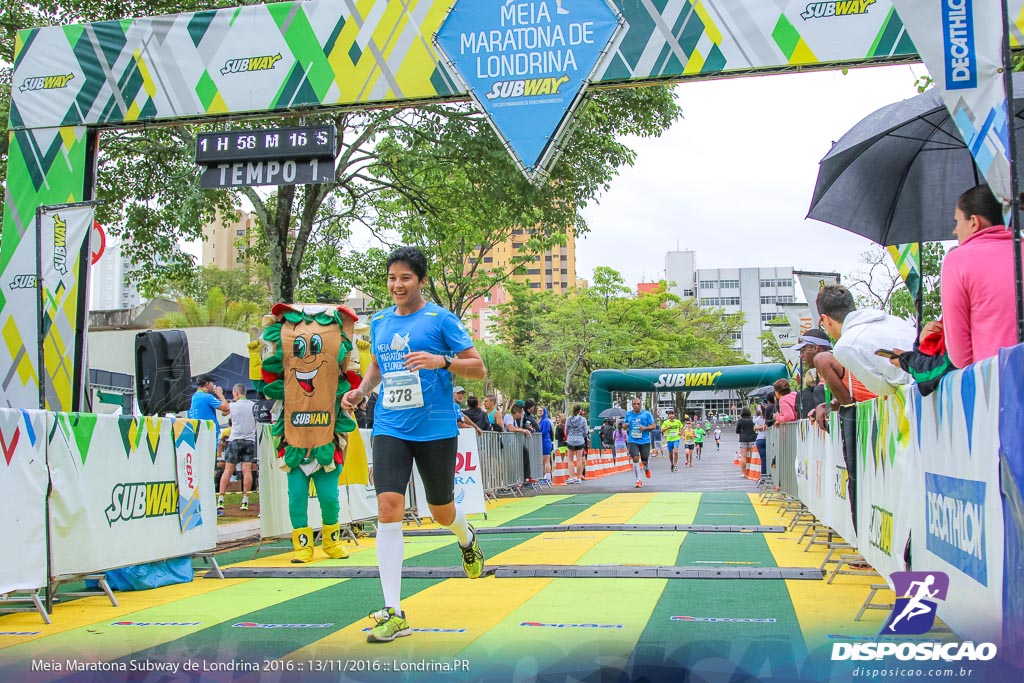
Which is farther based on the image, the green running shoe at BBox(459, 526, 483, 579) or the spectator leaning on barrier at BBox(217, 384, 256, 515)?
the spectator leaning on barrier at BBox(217, 384, 256, 515)

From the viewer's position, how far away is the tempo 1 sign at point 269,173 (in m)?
10.0

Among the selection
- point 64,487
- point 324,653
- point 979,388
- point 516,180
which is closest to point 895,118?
point 979,388

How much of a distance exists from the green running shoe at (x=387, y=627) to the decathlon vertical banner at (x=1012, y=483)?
2.72 meters

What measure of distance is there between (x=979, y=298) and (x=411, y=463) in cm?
301

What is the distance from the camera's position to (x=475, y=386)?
206 ft

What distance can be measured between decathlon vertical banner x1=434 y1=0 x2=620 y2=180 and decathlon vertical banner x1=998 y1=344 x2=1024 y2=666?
6816mm

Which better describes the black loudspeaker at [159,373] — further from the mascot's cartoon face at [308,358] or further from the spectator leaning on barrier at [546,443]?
the spectator leaning on barrier at [546,443]

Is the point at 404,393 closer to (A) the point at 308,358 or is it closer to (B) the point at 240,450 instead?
(A) the point at 308,358

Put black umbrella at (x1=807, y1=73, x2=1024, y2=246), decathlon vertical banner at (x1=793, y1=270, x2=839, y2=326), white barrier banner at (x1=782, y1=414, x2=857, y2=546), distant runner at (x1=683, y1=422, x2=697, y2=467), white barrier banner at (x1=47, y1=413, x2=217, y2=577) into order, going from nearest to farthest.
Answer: white barrier banner at (x1=47, y1=413, x2=217, y2=577) → white barrier banner at (x1=782, y1=414, x2=857, y2=546) → black umbrella at (x1=807, y1=73, x2=1024, y2=246) → decathlon vertical banner at (x1=793, y1=270, x2=839, y2=326) → distant runner at (x1=683, y1=422, x2=697, y2=467)

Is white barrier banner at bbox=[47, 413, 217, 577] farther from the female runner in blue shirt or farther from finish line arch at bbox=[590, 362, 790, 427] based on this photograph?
finish line arch at bbox=[590, 362, 790, 427]

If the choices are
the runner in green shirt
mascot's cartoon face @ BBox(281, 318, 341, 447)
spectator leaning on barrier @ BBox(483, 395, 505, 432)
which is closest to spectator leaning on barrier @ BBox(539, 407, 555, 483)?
A: spectator leaning on barrier @ BBox(483, 395, 505, 432)

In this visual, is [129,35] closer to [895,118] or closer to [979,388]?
[895,118]

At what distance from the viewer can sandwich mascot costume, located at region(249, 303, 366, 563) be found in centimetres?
830

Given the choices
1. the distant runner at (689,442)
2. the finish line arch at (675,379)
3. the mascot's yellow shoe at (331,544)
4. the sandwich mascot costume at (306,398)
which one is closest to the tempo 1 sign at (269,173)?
the sandwich mascot costume at (306,398)
